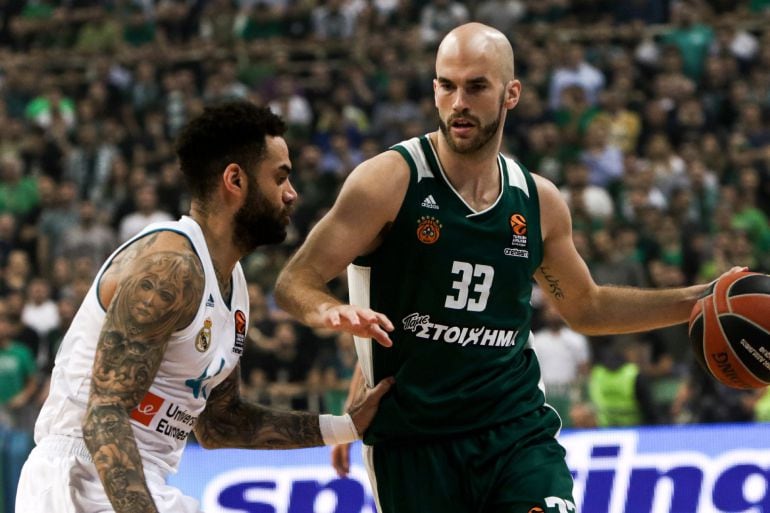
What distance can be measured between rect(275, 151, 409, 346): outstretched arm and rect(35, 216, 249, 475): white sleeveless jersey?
0.42 meters

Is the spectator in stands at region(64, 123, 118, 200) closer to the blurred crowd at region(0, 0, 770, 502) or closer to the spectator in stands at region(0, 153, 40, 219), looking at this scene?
the blurred crowd at region(0, 0, 770, 502)

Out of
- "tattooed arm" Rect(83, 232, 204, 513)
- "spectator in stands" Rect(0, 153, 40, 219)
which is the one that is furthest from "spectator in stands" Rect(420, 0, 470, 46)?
"tattooed arm" Rect(83, 232, 204, 513)

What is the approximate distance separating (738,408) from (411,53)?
24.4 feet

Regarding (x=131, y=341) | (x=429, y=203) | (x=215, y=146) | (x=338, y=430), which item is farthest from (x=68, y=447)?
(x=429, y=203)

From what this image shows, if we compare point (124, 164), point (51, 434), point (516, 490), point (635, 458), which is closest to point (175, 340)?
point (51, 434)

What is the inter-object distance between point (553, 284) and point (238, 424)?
151 centimetres

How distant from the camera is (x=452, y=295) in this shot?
4.97 meters

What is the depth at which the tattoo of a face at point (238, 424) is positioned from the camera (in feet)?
16.4

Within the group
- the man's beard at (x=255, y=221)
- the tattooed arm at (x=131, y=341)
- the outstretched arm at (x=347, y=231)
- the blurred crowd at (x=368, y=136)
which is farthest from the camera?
the blurred crowd at (x=368, y=136)

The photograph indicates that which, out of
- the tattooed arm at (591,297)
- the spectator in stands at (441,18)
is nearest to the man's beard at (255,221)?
the tattooed arm at (591,297)

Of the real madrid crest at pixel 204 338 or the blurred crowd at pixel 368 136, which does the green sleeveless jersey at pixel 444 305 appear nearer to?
the real madrid crest at pixel 204 338

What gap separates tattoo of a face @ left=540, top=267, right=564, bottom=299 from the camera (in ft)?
18.0

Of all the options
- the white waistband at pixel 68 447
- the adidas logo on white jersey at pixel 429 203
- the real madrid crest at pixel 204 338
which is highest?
the adidas logo on white jersey at pixel 429 203

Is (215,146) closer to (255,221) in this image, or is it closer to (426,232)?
(255,221)
